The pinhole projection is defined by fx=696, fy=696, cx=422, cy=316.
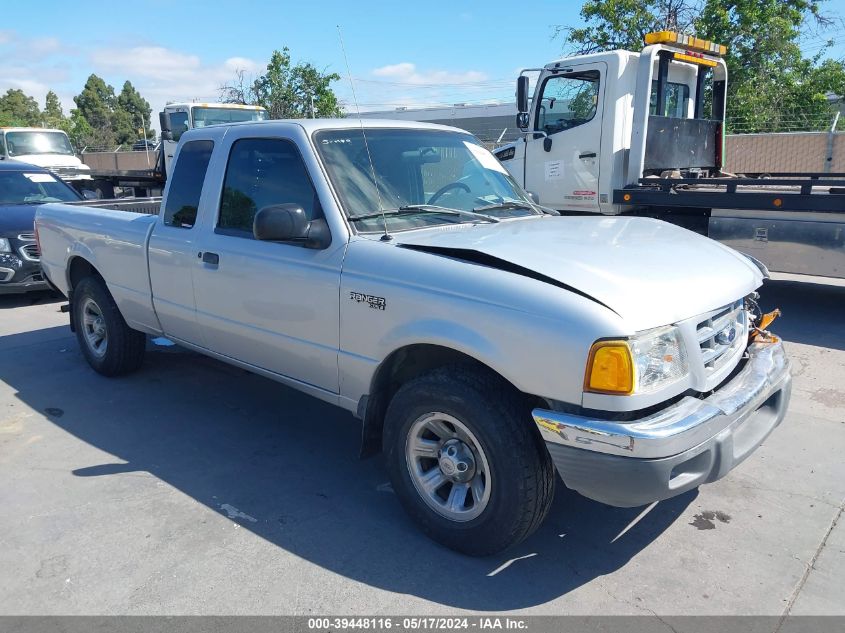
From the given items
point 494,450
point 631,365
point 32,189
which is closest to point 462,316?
point 494,450

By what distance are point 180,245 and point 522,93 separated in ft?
18.7

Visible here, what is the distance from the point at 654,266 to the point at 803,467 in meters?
1.91

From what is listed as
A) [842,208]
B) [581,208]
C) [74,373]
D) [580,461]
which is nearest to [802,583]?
[580,461]

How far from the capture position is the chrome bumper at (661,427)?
8.73 ft

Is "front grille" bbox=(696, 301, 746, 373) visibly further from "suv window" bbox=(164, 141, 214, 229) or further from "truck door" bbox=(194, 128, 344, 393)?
"suv window" bbox=(164, 141, 214, 229)

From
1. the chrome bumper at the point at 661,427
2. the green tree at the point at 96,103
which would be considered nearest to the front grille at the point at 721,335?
the chrome bumper at the point at 661,427

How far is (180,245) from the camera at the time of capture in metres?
4.63

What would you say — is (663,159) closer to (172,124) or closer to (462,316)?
(462,316)

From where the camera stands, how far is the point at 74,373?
606cm

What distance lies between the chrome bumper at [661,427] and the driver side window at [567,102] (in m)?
6.27

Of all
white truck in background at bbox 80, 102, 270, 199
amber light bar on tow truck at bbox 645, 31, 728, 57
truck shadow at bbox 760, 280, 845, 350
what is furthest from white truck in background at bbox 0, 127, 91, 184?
truck shadow at bbox 760, 280, 845, 350

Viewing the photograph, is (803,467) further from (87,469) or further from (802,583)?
(87,469)

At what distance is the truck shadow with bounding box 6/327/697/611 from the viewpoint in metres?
3.18

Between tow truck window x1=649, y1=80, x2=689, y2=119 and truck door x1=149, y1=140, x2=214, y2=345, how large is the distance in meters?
6.11
